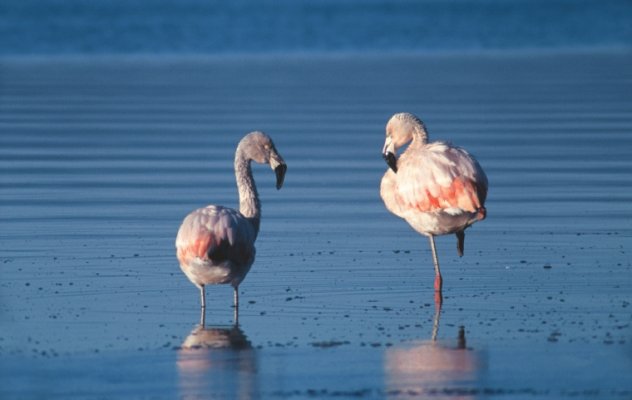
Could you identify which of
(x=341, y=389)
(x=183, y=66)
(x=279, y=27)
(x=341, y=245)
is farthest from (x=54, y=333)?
(x=279, y=27)

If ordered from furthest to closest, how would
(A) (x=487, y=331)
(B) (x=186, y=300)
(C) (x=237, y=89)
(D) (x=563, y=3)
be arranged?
(D) (x=563, y=3)
(C) (x=237, y=89)
(B) (x=186, y=300)
(A) (x=487, y=331)

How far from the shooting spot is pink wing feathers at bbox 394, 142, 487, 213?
1030 cm

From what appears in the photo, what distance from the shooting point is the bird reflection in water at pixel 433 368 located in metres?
7.36

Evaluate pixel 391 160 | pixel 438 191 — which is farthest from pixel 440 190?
pixel 391 160

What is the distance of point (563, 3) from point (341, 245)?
64403 millimetres

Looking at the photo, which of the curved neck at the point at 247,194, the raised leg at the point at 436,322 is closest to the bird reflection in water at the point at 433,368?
the raised leg at the point at 436,322

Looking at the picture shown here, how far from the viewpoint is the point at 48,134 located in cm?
2034

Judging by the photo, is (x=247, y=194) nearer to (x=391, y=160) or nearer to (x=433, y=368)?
(x=391, y=160)

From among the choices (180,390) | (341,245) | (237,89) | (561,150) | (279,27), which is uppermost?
(279,27)

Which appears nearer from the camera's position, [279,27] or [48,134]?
[48,134]

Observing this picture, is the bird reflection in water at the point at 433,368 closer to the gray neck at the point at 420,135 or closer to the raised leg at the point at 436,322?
the raised leg at the point at 436,322

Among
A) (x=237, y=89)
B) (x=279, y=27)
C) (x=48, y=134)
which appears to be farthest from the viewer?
(x=279, y=27)

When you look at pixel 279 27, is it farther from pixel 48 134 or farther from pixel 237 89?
pixel 48 134

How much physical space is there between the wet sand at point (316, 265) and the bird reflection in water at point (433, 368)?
20 millimetres
